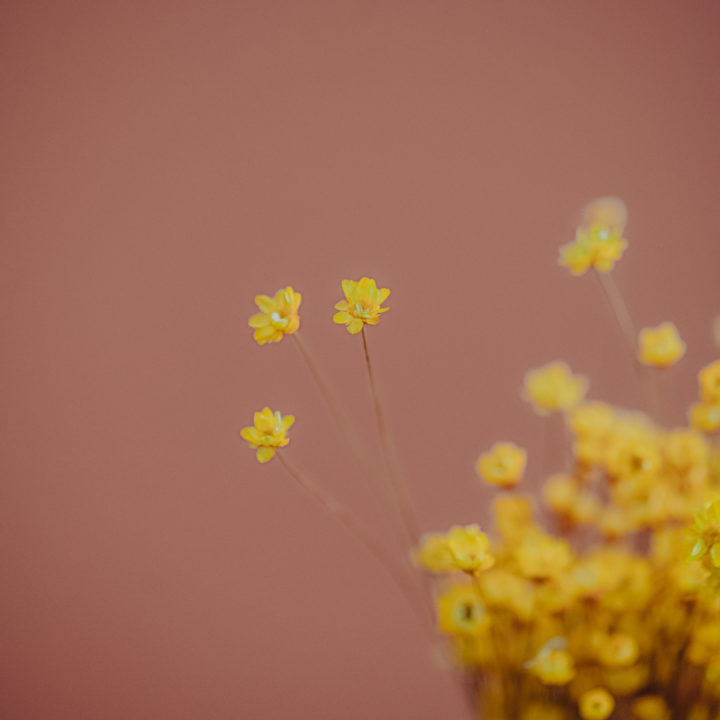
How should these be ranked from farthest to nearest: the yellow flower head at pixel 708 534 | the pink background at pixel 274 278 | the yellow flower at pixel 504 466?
1. the pink background at pixel 274 278
2. the yellow flower at pixel 504 466
3. the yellow flower head at pixel 708 534

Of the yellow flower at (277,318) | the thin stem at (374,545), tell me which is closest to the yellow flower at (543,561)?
the yellow flower at (277,318)

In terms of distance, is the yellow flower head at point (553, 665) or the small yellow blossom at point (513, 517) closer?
the yellow flower head at point (553, 665)

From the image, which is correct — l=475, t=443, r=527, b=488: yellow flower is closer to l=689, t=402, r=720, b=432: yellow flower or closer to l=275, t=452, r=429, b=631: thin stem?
l=689, t=402, r=720, b=432: yellow flower

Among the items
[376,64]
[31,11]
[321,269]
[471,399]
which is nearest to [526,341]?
[471,399]

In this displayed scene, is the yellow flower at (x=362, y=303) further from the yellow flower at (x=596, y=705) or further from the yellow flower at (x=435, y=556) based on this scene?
the yellow flower at (x=596, y=705)

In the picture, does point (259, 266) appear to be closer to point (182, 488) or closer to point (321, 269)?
point (321, 269)

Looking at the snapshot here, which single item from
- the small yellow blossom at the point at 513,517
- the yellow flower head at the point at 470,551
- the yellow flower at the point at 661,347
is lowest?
the yellow flower head at the point at 470,551
